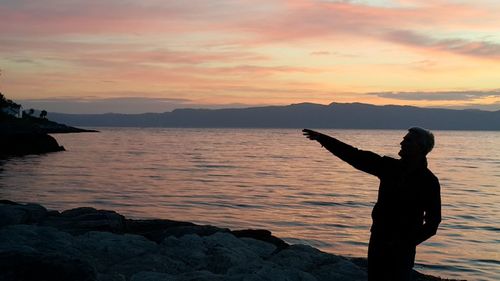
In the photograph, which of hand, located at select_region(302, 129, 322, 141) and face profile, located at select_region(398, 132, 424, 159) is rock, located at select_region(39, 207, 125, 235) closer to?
hand, located at select_region(302, 129, 322, 141)

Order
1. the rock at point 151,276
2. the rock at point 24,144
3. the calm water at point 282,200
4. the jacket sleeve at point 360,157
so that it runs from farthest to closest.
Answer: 1. the rock at point 24,144
2. the calm water at point 282,200
3. the rock at point 151,276
4. the jacket sleeve at point 360,157

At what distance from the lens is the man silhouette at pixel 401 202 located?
5.43 metres

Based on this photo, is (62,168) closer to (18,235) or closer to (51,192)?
(51,192)

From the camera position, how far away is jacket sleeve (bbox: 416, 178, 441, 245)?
17.7 feet

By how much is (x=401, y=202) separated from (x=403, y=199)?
1.4 inches

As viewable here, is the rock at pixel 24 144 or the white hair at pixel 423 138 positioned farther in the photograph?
the rock at pixel 24 144

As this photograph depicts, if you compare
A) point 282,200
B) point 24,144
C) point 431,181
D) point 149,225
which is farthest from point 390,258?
point 24,144

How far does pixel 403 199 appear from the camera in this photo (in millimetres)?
5453

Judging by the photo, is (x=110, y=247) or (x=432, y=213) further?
(x=110, y=247)

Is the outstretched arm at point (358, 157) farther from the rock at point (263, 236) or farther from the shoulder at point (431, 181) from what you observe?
the rock at point (263, 236)

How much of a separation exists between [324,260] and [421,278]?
9.08 feet

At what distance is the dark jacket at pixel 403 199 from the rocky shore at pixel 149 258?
4.09 metres

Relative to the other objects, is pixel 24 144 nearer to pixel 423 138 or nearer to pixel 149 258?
pixel 149 258

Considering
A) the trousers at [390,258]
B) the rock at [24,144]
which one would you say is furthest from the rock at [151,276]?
the rock at [24,144]
